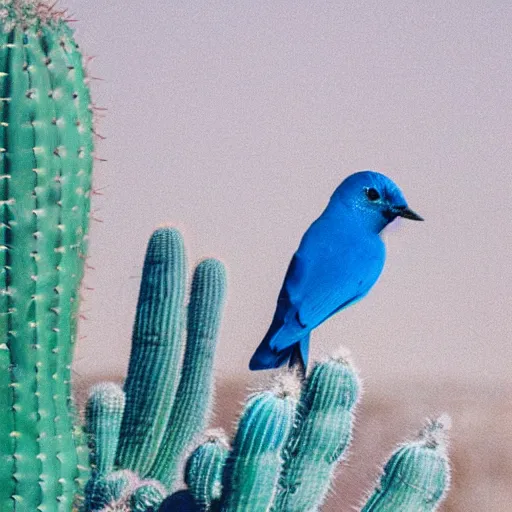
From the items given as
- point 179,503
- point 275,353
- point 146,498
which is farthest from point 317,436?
point 275,353

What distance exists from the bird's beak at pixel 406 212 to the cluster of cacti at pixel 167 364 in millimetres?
427

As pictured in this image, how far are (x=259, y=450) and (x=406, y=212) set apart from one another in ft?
3.25

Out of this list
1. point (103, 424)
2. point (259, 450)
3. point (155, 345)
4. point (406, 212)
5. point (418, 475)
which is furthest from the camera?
point (406, 212)

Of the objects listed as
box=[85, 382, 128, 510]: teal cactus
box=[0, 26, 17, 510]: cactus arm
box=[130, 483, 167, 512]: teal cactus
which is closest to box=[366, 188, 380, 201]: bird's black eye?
box=[85, 382, 128, 510]: teal cactus

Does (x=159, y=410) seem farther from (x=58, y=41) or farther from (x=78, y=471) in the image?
(x=58, y=41)

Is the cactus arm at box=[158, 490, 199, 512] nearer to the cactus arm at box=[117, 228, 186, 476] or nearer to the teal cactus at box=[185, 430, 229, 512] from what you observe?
the teal cactus at box=[185, 430, 229, 512]

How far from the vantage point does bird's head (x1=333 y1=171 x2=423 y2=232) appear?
2602mm

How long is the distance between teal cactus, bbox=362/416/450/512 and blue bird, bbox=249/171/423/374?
71cm

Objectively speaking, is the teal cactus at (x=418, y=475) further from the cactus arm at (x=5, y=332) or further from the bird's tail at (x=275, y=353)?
the bird's tail at (x=275, y=353)

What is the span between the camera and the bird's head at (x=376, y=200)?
2602 mm

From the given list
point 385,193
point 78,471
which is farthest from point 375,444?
point 78,471

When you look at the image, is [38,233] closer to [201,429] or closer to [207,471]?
[207,471]

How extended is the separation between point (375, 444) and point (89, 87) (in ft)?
14.0

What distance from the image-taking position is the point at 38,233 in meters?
1.78
